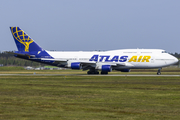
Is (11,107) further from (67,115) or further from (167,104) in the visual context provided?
(167,104)

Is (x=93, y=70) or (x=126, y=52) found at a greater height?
(x=126, y=52)

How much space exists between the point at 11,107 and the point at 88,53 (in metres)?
42.9

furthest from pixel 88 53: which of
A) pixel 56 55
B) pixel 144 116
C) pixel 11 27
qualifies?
pixel 144 116

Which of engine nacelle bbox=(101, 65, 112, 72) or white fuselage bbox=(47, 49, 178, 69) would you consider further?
white fuselage bbox=(47, 49, 178, 69)

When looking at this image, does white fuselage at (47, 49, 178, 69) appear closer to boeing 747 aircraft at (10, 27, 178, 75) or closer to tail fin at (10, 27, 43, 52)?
boeing 747 aircraft at (10, 27, 178, 75)

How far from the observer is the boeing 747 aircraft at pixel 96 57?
2216 inches

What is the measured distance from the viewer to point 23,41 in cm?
6069

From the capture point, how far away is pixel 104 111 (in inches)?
631

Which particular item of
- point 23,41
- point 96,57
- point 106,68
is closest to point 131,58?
point 106,68

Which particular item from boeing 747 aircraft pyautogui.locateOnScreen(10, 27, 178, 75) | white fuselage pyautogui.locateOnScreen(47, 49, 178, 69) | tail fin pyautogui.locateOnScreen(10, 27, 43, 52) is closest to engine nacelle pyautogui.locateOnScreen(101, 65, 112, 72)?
boeing 747 aircraft pyautogui.locateOnScreen(10, 27, 178, 75)

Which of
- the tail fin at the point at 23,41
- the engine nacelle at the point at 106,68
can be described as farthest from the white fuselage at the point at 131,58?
the tail fin at the point at 23,41

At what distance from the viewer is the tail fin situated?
60562 mm

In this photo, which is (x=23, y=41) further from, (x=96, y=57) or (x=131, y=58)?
(x=131, y=58)

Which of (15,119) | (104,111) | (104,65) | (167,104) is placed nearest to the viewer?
(15,119)
